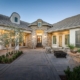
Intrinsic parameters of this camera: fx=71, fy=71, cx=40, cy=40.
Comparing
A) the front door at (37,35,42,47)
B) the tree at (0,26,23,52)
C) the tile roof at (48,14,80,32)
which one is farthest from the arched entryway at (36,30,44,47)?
the tree at (0,26,23,52)

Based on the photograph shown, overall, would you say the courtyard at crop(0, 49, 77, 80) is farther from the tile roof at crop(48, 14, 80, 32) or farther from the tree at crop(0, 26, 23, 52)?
the tile roof at crop(48, 14, 80, 32)

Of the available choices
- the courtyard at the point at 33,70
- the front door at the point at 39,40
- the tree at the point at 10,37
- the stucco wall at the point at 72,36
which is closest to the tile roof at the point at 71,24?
the stucco wall at the point at 72,36

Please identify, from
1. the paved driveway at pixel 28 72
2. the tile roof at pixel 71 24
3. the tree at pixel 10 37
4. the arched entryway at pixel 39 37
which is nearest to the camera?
the paved driveway at pixel 28 72

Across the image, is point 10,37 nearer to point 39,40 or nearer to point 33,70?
point 33,70

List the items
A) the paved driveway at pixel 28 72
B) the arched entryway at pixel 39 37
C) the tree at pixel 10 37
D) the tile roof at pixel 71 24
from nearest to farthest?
the paved driveway at pixel 28 72 < the tree at pixel 10 37 < the tile roof at pixel 71 24 < the arched entryway at pixel 39 37

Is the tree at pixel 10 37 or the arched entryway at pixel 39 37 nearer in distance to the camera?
the tree at pixel 10 37

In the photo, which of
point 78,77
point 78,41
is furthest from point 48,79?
point 78,41

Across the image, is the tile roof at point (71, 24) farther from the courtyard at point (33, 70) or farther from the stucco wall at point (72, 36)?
the courtyard at point (33, 70)

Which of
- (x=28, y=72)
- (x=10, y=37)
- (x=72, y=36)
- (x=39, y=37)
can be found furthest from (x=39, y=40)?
(x=28, y=72)

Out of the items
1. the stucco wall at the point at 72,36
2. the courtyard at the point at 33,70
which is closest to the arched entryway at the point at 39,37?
the stucco wall at the point at 72,36

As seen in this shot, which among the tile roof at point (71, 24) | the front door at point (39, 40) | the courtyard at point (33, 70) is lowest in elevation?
the courtyard at point (33, 70)

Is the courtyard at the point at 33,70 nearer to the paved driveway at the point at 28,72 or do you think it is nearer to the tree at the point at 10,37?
the paved driveway at the point at 28,72

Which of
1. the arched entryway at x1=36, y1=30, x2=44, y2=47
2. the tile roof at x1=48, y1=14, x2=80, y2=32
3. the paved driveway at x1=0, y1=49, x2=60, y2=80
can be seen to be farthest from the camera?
the arched entryway at x1=36, y1=30, x2=44, y2=47

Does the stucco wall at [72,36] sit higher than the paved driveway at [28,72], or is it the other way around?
the stucco wall at [72,36]
